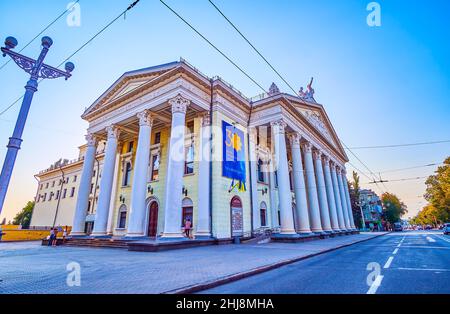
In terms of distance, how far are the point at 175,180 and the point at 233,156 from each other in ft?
18.5

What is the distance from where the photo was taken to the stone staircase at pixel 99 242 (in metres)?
15.2

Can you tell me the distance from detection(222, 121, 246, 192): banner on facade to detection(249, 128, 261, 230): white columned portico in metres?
1.45

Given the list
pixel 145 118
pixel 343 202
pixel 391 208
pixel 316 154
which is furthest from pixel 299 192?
pixel 391 208

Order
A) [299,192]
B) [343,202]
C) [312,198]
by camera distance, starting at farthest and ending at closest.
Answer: [343,202]
[312,198]
[299,192]

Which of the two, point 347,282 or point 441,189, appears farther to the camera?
point 441,189

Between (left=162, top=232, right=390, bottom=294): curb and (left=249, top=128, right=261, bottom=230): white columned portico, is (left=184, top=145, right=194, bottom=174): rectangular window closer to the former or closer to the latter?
(left=249, top=128, right=261, bottom=230): white columned portico

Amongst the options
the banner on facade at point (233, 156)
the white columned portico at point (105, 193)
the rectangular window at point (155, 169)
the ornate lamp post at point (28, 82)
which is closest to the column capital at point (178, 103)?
the banner on facade at point (233, 156)

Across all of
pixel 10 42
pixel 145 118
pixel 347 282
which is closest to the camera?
pixel 347 282

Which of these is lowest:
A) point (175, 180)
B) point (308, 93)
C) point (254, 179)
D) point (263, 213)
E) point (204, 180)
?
point (263, 213)

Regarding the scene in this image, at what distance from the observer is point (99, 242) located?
53.6 ft

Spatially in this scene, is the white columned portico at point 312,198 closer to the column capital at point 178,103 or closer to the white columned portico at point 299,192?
the white columned portico at point 299,192

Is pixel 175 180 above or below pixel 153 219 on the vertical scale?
above

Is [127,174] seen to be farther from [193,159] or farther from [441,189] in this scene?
[441,189]

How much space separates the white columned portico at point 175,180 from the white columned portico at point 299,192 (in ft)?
36.6
